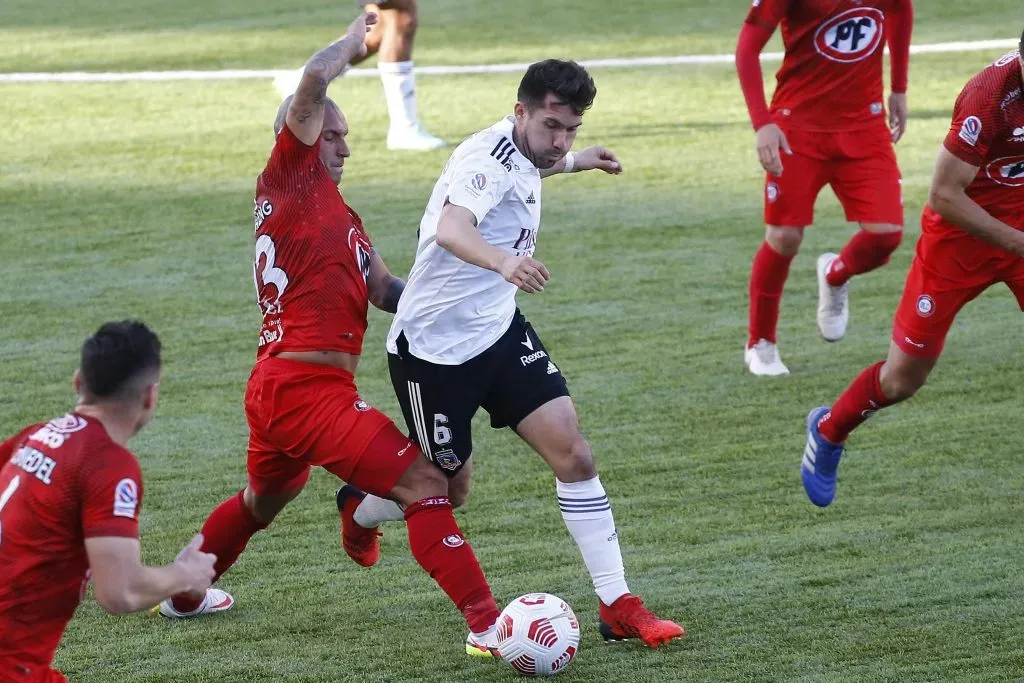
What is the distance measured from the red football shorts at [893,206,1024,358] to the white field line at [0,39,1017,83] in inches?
404

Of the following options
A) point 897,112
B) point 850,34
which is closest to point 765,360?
point 897,112

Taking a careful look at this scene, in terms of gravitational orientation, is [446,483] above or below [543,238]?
above

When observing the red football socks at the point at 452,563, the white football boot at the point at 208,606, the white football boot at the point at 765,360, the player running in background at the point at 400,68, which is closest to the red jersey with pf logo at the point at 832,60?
the white football boot at the point at 765,360

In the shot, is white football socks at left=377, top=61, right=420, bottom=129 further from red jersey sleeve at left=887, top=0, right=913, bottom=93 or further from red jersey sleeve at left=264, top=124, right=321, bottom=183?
red jersey sleeve at left=264, top=124, right=321, bottom=183

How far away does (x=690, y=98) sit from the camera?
46.6 feet

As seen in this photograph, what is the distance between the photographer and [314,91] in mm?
4312

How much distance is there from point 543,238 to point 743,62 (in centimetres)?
308

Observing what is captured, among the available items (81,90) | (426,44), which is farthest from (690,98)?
(81,90)

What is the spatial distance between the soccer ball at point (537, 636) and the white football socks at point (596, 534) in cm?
22

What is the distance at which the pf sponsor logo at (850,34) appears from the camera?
6961mm

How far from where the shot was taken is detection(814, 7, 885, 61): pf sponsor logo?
22.8ft

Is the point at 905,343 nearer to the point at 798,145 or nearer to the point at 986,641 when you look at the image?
the point at 986,641

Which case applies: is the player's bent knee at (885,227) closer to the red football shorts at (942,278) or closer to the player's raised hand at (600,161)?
the red football shorts at (942,278)

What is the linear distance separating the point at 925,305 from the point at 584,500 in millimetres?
1619
